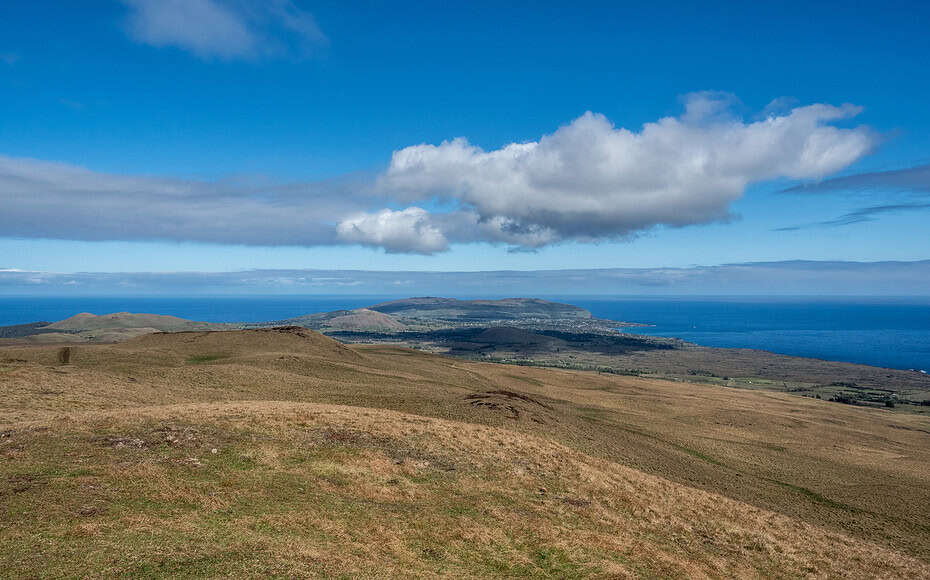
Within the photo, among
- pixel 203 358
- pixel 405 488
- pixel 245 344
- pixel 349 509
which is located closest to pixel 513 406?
pixel 405 488

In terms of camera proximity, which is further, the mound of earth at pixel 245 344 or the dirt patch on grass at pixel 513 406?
the mound of earth at pixel 245 344

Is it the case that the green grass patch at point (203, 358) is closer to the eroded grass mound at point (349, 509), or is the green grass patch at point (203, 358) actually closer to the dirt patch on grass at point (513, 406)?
the eroded grass mound at point (349, 509)

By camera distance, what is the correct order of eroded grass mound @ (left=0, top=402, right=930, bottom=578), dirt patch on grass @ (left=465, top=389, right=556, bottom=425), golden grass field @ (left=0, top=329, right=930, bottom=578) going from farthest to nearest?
dirt patch on grass @ (left=465, top=389, right=556, bottom=425), golden grass field @ (left=0, top=329, right=930, bottom=578), eroded grass mound @ (left=0, top=402, right=930, bottom=578)

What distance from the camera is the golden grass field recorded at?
53.0 ft

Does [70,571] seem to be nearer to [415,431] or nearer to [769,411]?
[415,431]

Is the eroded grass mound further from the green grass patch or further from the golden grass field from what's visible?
the green grass patch

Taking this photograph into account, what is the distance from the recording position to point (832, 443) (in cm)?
4794

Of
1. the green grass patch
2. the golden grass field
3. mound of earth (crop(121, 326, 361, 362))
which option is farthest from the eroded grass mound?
mound of earth (crop(121, 326, 361, 362))

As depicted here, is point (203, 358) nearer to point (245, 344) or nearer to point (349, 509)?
point (245, 344)

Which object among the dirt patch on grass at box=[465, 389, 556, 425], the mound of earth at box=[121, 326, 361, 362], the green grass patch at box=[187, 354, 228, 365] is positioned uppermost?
the mound of earth at box=[121, 326, 361, 362]

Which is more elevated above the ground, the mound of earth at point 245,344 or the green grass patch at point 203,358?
the mound of earth at point 245,344

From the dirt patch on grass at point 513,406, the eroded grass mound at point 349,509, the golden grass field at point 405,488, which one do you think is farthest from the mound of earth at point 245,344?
the eroded grass mound at point 349,509

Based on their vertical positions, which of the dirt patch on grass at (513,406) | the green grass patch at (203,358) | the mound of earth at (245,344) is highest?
the mound of earth at (245,344)

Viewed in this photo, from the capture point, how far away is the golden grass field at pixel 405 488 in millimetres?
16141
